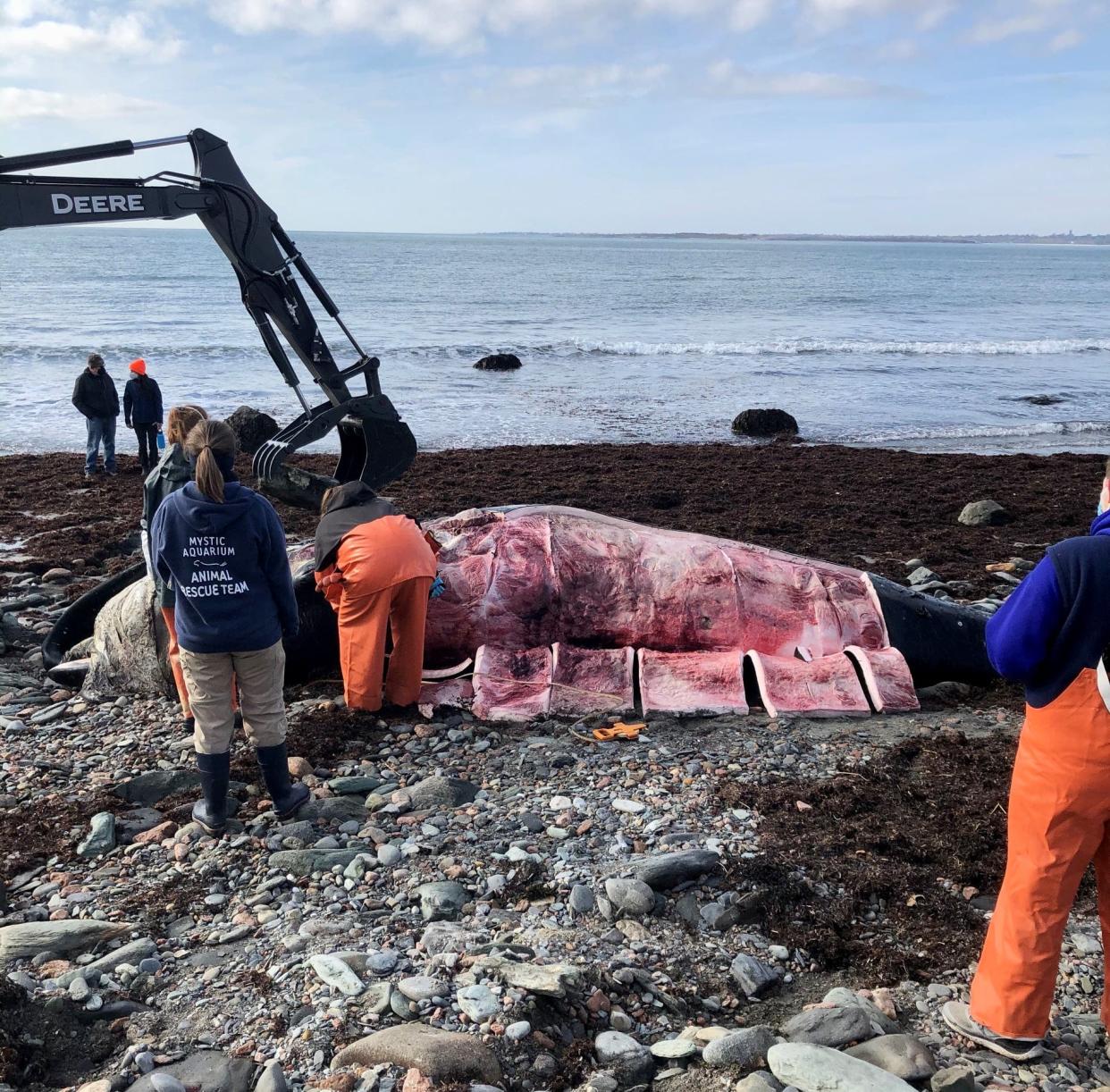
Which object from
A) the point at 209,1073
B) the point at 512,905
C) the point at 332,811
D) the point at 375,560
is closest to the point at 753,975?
the point at 512,905

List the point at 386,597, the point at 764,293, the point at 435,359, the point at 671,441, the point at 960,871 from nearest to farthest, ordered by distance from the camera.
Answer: the point at 960,871
the point at 386,597
the point at 671,441
the point at 435,359
the point at 764,293

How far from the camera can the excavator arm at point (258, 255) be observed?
754cm

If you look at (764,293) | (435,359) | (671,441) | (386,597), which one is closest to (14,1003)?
(386,597)

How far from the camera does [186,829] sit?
5742mm

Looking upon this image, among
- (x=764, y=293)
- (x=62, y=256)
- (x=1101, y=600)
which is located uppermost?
(x=62, y=256)

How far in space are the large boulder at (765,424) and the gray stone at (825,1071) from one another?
2035cm

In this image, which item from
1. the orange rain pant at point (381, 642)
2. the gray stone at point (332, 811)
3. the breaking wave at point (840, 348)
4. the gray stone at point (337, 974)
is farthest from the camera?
the breaking wave at point (840, 348)

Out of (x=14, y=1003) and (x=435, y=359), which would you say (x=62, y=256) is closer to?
(x=435, y=359)

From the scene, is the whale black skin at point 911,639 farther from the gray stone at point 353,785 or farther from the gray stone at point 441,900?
the gray stone at point 441,900

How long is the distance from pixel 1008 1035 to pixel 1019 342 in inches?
1863

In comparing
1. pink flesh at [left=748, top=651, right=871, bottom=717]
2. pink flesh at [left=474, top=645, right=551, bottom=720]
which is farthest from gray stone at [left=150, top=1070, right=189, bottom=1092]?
pink flesh at [left=748, top=651, right=871, bottom=717]

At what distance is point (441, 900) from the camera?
4953 millimetres

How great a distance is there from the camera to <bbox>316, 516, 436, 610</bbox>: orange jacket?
696 centimetres

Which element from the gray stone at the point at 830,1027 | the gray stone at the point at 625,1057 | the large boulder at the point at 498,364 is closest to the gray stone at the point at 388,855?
the gray stone at the point at 625,1057
